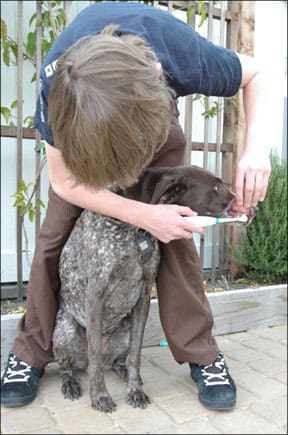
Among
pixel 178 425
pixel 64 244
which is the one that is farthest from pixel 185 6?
pixel 178 425

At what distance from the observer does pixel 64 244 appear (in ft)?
7.80

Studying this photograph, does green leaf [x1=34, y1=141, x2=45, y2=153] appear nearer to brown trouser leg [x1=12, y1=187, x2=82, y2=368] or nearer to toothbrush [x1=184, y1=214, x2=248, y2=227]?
brown trouser leg [x1=12, y1=187, x2=82, y2=368]

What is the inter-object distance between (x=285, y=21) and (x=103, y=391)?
3.49 meters

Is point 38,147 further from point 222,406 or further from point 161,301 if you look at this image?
point 222,406

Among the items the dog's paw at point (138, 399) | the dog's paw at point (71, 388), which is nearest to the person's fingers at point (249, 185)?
the dog's paw at point (138, 399)

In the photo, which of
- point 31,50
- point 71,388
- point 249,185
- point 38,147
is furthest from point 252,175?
point 31,50

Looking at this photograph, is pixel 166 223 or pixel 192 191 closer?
pixel 166 223

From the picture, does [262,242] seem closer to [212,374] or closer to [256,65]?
[212,374]

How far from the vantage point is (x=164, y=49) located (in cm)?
189

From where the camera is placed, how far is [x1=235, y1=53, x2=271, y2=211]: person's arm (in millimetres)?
1937

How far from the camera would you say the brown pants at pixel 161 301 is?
2367 mm

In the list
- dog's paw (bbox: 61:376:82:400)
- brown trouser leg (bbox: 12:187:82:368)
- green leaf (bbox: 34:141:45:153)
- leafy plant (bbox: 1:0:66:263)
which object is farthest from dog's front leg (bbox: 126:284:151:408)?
green leaf (bbox: 34:141:45:153)

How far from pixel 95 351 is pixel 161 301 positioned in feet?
1.48

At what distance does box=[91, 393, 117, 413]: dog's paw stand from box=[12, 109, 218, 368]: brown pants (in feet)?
1.27
